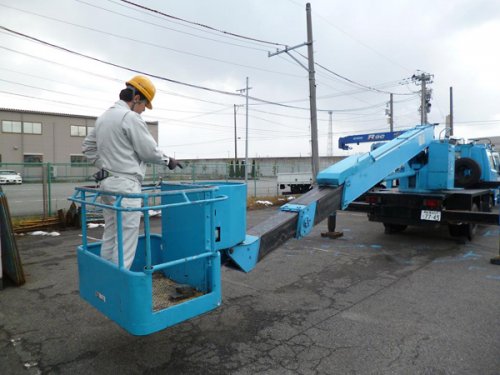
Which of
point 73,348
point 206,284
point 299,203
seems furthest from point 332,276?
point 73,348

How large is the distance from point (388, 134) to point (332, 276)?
14.0 feet

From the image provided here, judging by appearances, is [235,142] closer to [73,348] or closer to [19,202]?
[19,202]

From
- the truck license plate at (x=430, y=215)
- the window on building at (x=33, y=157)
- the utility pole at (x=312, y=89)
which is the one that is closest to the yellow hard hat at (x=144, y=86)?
the truck license plate at (x=430, y=215)

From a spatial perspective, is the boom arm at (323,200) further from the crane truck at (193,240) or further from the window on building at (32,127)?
the window on building at (32,127)

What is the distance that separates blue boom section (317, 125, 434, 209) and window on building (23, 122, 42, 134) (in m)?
44.6

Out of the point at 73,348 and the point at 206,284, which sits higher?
the point at 206,284

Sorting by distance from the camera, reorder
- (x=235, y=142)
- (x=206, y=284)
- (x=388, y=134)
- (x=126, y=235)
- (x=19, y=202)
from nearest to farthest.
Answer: (x=126, y=235)
(x=206, y=284)
(x=388, y=134)
(x=19, y=202)
(x=235, y=142)

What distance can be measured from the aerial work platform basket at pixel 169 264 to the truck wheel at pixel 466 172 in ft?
23.2

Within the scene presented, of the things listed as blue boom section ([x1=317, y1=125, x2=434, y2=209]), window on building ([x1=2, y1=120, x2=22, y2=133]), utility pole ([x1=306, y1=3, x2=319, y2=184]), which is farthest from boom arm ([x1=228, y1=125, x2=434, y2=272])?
window on building ([x1=2, y1=120, x2=22, y2=133])

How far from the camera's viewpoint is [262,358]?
3.37m

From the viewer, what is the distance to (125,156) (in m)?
3.08

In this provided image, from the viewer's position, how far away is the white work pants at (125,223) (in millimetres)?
2992

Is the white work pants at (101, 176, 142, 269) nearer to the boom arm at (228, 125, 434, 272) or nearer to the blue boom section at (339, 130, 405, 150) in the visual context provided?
the boom arm at (228, 125, 434, 272)

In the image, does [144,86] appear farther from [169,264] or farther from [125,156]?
[169,264]
